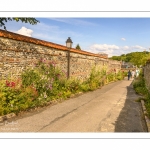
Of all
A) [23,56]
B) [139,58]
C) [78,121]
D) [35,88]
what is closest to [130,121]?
[78,121]

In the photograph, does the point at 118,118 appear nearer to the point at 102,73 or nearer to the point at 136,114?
the point at 136,114

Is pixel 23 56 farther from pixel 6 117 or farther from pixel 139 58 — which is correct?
pixel 139 58

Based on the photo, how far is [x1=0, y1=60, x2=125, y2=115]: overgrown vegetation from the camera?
627 cm

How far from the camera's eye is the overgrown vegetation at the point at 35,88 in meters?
6.27

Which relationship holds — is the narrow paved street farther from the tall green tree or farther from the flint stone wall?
the tall green tree

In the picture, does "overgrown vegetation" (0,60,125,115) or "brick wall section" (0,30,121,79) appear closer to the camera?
"overgrown vegetation" (0,60,125,115)

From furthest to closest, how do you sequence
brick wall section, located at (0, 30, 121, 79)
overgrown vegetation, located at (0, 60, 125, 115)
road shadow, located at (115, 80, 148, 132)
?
brick wall section, located at (0, 30, 121, 79) < overgrown vegetation, located at (0, 60, 125, 115) < road shadow, located at (115, 80, 148, 132)

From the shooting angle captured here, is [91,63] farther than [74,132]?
Yes

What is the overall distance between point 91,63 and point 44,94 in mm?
9481

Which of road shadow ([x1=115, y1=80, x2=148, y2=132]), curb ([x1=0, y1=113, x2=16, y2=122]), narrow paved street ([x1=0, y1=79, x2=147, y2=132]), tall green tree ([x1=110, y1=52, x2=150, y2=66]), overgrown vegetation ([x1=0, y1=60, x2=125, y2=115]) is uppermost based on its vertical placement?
tall green tree ([x1=110, y1=52, x2=150, y2=66])

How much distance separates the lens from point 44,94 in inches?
318

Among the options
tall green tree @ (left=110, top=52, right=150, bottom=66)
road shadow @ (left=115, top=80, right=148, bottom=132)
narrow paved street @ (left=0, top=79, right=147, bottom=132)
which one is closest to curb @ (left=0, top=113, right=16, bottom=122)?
narrow paved street @ (left=0, top=79, right=147, bottom=132)
